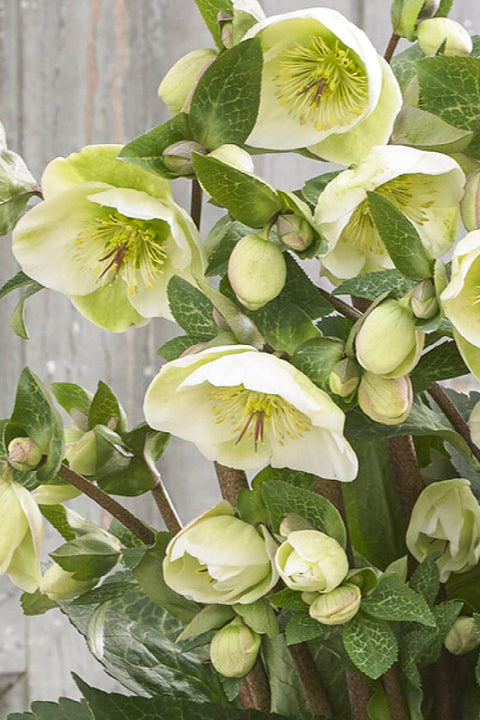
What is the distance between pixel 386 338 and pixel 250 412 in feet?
0.21

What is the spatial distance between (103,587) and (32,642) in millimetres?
679

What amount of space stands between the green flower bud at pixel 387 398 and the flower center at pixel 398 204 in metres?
0.06

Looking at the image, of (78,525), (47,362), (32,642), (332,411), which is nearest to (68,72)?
(47,362)

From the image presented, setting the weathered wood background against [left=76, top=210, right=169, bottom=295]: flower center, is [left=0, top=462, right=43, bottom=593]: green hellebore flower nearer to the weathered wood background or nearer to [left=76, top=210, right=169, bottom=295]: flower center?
[left=76, top=210, right=169, bottom=295]: flower center

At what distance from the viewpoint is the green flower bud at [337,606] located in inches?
12.8

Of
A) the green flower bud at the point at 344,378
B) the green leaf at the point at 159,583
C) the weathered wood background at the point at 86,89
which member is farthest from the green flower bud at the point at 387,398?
the weathered wood background at the point at 86,89

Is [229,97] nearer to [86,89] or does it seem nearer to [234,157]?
[234,157]

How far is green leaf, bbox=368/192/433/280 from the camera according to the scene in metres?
0.30

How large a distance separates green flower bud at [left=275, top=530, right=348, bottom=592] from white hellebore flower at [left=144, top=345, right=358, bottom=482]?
0.07 ft

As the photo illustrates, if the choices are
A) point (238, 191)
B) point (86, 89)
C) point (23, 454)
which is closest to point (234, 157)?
point (238, 191)

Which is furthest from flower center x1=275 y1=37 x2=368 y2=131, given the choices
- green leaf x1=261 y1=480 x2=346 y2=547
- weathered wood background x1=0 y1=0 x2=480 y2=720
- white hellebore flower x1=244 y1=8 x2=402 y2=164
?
weathered wood background x1=0 y1=0 x2=480 y2=720

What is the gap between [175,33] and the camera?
0.98 m

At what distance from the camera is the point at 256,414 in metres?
0.34

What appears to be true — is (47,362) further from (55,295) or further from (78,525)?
(78,525)
